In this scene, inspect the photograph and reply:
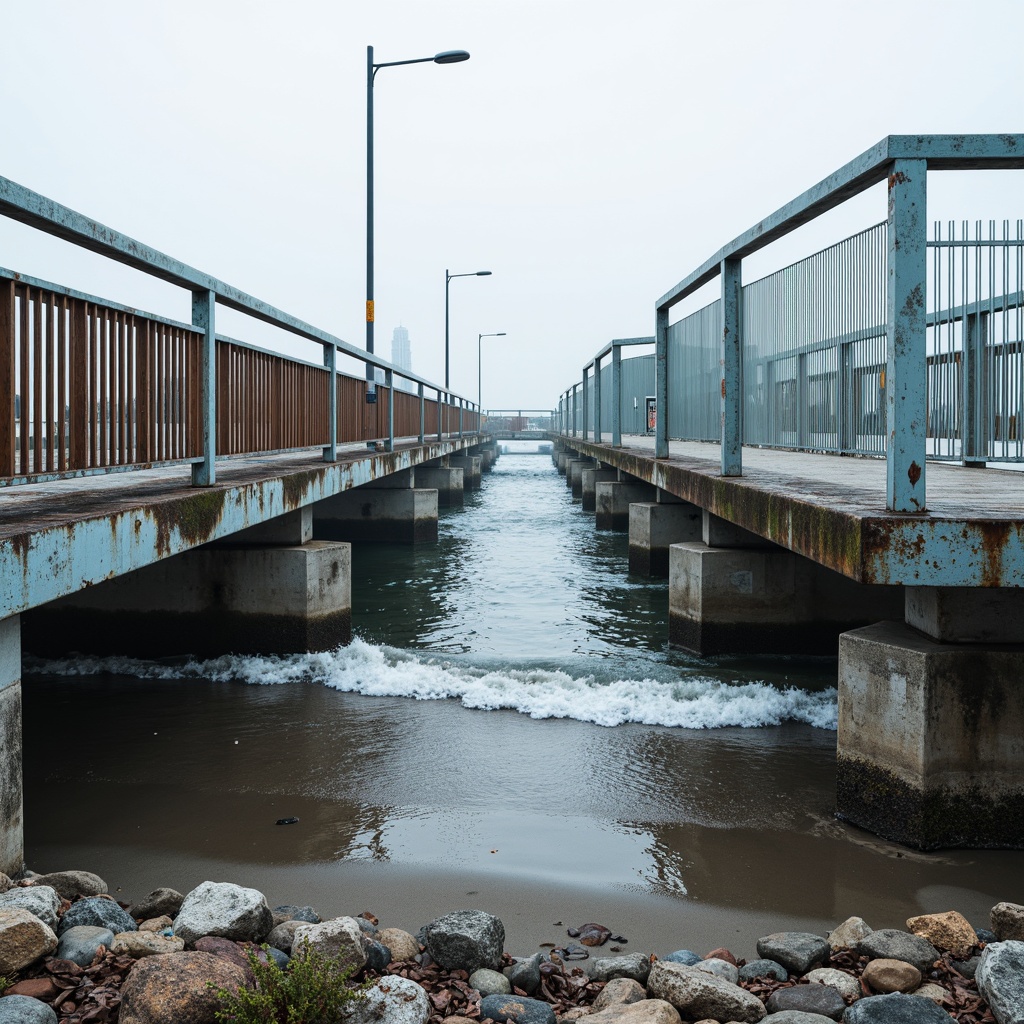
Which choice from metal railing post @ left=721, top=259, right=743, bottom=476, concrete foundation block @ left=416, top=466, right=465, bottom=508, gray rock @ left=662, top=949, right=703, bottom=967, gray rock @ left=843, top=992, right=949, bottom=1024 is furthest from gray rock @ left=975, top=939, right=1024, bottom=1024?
concrete foundation block @ left=416, top=466, right=465, bottom=508

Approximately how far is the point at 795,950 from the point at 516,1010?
1.02 metres

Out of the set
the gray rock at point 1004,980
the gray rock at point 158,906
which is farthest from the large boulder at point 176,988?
the gray rock at point 1004,980

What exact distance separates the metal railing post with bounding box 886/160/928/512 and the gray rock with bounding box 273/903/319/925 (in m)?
2.74

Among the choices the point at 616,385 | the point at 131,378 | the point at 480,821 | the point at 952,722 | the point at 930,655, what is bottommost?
the point at 480,821

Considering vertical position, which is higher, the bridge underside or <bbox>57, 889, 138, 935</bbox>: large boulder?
the bridge underside

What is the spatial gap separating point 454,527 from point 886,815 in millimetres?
18014

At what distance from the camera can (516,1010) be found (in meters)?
3.04

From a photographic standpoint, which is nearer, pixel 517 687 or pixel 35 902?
pixel 35 902

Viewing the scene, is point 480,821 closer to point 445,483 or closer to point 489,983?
point 489,983

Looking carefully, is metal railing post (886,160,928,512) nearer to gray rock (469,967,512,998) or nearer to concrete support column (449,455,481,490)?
gray rock (469,967,512,998)

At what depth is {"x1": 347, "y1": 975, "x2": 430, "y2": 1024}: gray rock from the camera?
290cm

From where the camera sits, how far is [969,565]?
3891 millimetres

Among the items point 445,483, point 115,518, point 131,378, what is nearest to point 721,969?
point 115,518

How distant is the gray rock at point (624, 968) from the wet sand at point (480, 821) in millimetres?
336
